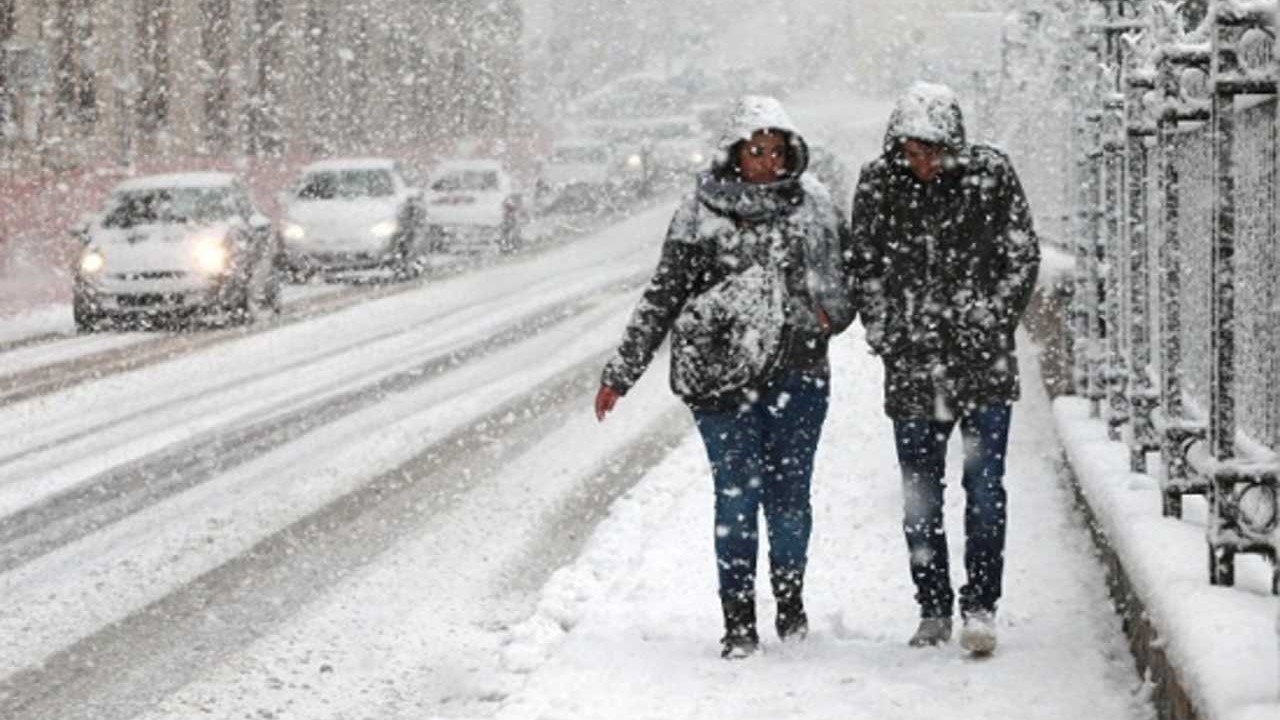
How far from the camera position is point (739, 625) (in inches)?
266

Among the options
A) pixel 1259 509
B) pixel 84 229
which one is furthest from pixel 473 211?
pixel 1259 509

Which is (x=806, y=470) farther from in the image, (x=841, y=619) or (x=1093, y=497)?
(x=1093, y=497)

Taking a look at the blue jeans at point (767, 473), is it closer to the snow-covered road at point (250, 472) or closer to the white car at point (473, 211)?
the snow-covered road at point (250, 472)

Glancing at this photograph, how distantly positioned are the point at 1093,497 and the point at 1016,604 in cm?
77

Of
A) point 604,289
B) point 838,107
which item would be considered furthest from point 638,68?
point 604,289

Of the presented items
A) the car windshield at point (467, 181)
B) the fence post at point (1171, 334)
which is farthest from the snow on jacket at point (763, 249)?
the car windshield at point (467, 181)

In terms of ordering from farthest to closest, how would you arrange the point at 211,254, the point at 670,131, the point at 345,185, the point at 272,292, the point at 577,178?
the point at 670,131 < the point at 577,178 < the point at 345,185 < the point at 272,292 < the point at 211,254

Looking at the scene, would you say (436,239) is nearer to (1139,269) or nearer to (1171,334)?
(1139,269)

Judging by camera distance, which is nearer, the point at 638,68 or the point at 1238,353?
the point at 1238,353

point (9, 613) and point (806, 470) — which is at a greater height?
point (806, 470)

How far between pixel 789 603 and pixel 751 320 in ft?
3.06

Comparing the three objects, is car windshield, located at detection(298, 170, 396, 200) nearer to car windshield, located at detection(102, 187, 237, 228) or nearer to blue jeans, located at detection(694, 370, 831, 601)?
car windshield, located at detection(102, 187, 237, 228)

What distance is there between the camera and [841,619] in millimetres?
→ 7090

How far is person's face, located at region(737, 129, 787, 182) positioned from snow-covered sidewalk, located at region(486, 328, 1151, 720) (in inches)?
58.3
